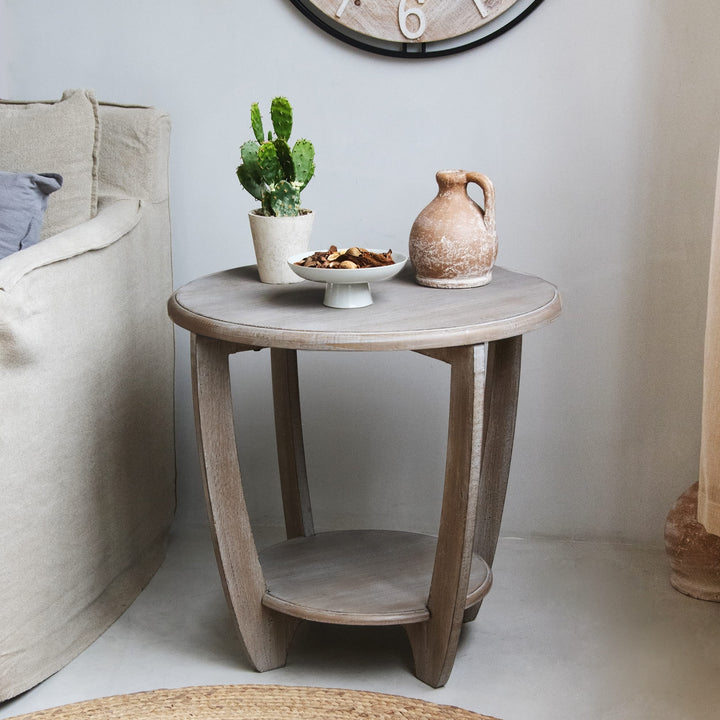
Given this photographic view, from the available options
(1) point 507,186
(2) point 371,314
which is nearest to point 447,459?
(2) point 371,314

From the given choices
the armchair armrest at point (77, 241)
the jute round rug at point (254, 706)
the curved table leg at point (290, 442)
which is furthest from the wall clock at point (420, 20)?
the jute round rug at point (254, 706)

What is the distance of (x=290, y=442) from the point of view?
5.57ft

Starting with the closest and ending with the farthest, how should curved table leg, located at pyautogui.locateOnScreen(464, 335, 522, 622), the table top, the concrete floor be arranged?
the table top
the concrete floor
curved table leg, located at pyautogui.locateOnScreen(464, 335, 522, 622)

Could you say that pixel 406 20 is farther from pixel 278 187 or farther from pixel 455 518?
pixel 455 518

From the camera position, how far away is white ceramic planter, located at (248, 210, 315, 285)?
1.45 m

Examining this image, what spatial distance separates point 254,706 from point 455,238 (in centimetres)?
78

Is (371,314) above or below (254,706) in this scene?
above

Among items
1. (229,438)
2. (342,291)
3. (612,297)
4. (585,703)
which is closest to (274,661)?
(229,438)

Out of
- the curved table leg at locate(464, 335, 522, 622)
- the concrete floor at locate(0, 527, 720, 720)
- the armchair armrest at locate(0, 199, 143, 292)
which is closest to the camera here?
the armchair armrest at locate(0, 199, 143, 292)

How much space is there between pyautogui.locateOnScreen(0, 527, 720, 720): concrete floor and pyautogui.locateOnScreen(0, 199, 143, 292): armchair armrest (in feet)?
2.16

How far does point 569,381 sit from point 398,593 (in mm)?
653

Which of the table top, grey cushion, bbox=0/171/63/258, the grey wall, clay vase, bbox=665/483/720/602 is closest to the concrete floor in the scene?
clay vase, bbox=665/483/720/602

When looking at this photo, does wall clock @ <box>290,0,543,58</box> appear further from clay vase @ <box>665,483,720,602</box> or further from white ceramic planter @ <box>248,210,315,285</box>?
clay vase @ <box>665,483,720,602</box>

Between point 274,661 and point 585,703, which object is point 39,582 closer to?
point 274,661
